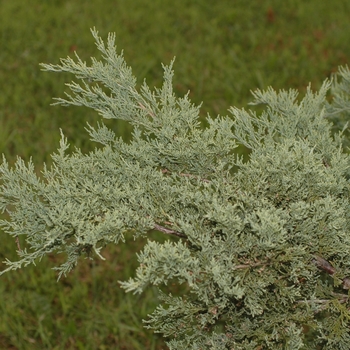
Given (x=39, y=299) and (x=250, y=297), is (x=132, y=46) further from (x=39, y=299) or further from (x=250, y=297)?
(x=250, y=297)

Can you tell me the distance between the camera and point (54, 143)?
5695 mm

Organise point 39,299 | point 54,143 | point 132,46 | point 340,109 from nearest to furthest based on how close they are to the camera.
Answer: point 340,109 < point 39,299 < point 54,143 < point 132,46

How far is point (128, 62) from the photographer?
7055 mm

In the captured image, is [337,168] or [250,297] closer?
[250,297]

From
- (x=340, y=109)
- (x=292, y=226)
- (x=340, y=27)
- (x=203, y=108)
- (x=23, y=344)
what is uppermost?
(x=340, y=27)

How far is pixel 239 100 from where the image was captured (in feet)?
21.2

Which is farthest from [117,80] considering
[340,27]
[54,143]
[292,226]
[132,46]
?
[340,27]

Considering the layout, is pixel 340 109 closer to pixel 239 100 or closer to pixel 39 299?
pixel 39 299

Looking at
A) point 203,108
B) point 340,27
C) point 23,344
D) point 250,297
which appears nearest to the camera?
point 250,297

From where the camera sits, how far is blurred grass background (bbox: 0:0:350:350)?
164 inches

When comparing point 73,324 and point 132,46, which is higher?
point 132,46

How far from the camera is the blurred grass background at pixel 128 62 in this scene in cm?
416

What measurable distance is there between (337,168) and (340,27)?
6175 mm

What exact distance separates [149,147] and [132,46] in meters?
5.24
